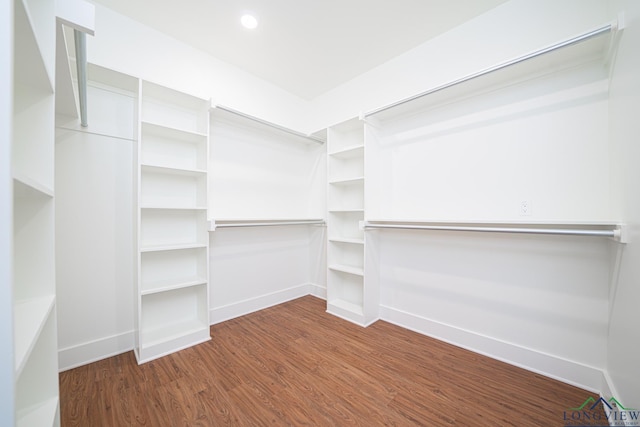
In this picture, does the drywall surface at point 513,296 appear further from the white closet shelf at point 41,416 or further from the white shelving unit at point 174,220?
the white closet shelf at point 41,416

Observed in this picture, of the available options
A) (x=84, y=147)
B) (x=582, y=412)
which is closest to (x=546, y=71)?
(x=582, y=412)

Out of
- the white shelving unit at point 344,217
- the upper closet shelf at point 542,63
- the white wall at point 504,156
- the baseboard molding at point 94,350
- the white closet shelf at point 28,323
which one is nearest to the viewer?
the white closet shelf at point 28,323

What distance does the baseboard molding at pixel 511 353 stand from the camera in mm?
1584

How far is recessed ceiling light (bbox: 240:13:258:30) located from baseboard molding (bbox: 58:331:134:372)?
2.83m

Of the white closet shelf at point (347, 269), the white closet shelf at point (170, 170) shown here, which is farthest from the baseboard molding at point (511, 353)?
the white closet shelf at point (170, 170)

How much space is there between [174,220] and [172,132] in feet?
2.58

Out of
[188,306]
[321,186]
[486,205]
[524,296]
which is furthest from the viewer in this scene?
[321,186]

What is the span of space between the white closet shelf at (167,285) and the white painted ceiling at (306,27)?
225cm

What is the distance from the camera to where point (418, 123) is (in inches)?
93.6

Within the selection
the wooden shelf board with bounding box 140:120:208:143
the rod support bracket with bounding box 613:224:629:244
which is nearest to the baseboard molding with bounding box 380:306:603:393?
the rod support bracket with bounding box 613:224:629:244

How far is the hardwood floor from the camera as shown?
1.39 metres

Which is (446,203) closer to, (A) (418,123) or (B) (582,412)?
(A) (418,123)

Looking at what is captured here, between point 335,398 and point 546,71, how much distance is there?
2.64 meters

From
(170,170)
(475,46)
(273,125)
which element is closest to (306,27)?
(273,125)
